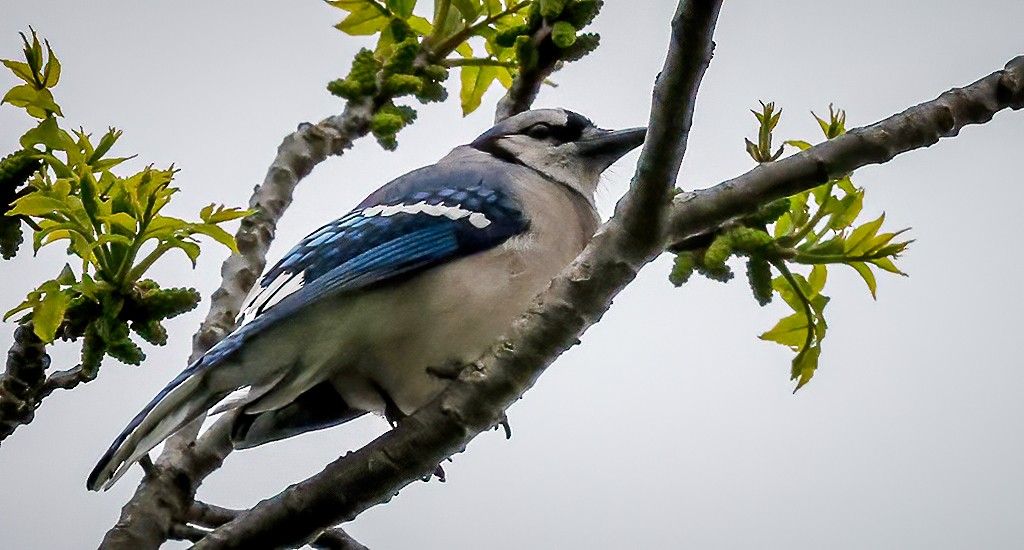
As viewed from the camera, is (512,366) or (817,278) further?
(817,278)

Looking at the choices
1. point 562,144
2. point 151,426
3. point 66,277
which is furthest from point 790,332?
point 66,277

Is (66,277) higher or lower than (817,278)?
higher

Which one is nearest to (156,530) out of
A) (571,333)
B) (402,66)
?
(571,333)

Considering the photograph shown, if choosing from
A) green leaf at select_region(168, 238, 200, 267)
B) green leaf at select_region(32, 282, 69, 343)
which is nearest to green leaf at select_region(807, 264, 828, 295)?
green leaf at select_region(168, 238, 200, 267)

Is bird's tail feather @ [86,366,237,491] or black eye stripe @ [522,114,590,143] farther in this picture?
black eye stripe @ [522,114,590,143]

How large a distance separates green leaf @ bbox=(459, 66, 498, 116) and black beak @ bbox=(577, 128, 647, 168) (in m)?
0.35

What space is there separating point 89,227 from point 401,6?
102 cm

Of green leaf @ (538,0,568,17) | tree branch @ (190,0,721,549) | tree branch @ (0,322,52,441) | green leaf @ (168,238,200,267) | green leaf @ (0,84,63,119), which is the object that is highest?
green leaf @ (538,0,568,17)

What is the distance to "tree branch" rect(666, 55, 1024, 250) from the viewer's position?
1.96 m

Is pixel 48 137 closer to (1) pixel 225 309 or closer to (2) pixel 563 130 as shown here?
(1) pixel 225 309

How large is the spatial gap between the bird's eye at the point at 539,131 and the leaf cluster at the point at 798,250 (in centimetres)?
83

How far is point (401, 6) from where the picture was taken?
10.0 feet

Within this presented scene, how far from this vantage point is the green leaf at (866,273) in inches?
99.0

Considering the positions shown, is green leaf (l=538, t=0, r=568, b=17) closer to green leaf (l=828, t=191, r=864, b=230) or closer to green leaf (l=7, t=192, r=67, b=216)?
green leaf (l=828, t=191, r=864, b=230)
